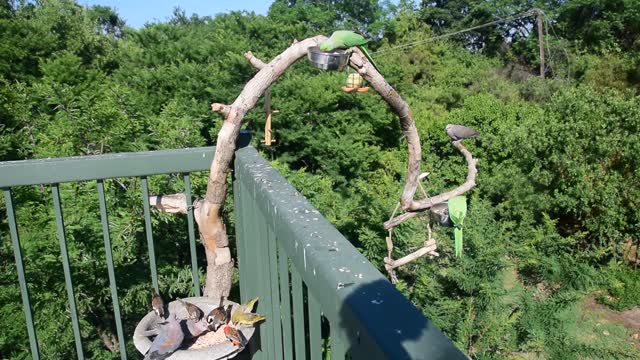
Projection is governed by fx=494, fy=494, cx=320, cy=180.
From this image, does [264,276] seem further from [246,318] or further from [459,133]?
[459,133]

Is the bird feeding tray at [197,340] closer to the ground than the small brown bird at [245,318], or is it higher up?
closer to the ground

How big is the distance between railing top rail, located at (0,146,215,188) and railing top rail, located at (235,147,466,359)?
0.73 m

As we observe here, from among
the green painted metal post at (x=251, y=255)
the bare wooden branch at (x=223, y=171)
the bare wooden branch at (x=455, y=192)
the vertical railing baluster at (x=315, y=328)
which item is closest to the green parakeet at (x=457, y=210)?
the bare wooden branch at (x=455, y=192)

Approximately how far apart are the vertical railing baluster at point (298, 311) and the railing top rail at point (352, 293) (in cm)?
3

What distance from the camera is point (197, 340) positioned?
1312mm

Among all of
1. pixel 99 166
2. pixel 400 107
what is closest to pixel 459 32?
pixel 400 107

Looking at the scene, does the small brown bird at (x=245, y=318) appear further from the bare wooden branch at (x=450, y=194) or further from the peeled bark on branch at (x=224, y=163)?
the bare wooden branch at (x=450, y=194)

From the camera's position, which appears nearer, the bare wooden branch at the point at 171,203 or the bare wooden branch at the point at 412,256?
the bare wooden branch at the point at 171,203

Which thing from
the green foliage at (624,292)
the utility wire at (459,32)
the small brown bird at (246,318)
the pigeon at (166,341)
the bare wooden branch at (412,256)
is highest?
the utility wire at (459,32)

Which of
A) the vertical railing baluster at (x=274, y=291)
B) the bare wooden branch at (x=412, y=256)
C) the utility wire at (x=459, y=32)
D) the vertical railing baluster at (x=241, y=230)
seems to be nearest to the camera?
the vertical railing baluster at (x=274, y=291)

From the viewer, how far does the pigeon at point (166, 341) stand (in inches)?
45.8

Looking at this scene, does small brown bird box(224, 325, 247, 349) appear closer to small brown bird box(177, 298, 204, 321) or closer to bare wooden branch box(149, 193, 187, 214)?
small brown bird box(177, 298, 204, 321)

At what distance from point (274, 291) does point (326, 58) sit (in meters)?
0.92

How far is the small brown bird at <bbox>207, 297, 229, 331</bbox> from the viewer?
128 cm
